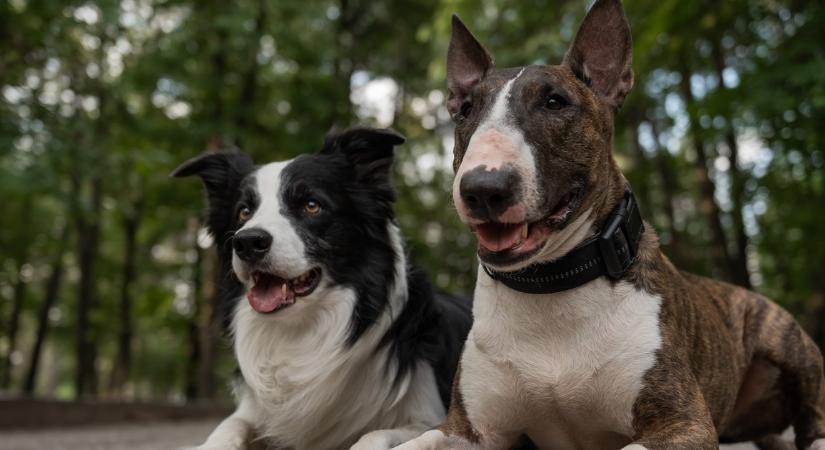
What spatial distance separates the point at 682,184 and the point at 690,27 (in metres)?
10.1

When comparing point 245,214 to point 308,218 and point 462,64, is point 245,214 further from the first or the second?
point 462,64

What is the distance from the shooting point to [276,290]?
4023mm

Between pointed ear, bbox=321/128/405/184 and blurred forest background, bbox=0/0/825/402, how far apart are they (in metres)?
1.00

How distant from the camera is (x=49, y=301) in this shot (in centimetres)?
1953

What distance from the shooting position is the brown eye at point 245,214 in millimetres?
4180

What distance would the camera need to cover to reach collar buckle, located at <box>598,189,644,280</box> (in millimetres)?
2990

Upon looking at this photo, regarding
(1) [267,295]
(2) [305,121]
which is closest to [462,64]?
(1) [267,295]

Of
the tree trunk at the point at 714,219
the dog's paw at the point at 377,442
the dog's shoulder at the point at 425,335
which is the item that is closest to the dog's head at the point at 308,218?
the dog's shoulder at the point at 425,335

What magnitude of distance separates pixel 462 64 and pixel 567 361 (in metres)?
1.39

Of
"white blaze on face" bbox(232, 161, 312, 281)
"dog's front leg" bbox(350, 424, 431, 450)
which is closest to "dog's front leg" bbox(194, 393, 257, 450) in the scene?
"dog's front leg" bbox(350, 424, 431, 450)

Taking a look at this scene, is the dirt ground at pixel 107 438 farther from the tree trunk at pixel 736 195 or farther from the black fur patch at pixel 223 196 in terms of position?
the tree trunk at pixel 736 195

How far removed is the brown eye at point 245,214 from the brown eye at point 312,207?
11.6 inches

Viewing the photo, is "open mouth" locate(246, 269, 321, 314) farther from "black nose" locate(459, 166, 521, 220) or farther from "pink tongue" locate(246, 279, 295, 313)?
"black nose" locate(459, 166, 521, 220)

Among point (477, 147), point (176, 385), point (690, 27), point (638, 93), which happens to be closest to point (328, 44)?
point (638, 93)
